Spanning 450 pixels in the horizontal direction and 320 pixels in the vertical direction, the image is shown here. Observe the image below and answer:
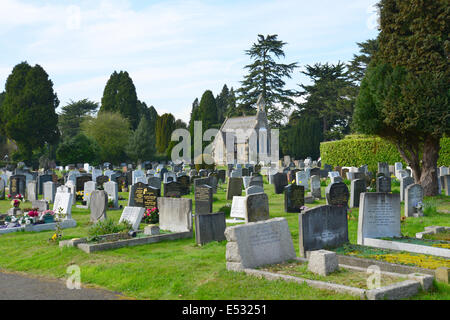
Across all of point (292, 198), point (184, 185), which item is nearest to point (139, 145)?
point (184, 185)

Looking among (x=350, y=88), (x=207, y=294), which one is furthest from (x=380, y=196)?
(x=350, y=88)

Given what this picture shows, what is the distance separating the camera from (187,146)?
228ft

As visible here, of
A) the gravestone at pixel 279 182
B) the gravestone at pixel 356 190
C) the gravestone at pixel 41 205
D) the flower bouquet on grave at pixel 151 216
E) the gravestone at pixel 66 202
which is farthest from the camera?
the gravestone at pixel 279 182

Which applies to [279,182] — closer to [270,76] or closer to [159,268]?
[159,268]

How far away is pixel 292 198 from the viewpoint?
16.9m

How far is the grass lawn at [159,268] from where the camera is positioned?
7.04m

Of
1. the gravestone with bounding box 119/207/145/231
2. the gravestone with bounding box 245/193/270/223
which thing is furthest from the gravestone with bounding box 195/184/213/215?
the gravestone with bounding box 119/207/145/231

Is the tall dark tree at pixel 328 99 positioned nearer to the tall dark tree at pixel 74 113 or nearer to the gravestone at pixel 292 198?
the tall dark tree at pixel 74 113

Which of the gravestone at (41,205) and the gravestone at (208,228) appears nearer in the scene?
the gravestone at (208,228)

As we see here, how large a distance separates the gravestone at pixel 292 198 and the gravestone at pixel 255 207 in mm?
3469

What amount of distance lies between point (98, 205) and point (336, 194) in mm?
7979

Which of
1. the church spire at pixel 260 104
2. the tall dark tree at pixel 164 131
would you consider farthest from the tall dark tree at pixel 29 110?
the church spire at pixel 260 104

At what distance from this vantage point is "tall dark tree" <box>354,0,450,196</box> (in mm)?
18094
